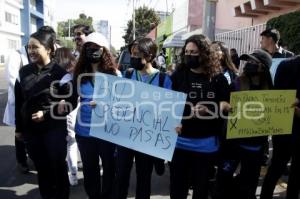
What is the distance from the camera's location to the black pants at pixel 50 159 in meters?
3.63

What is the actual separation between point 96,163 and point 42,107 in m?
0.76

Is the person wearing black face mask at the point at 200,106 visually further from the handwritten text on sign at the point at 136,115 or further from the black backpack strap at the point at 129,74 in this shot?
the black backpack strap at the point at 129,74

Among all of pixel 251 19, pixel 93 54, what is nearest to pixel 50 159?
pixel 93 54

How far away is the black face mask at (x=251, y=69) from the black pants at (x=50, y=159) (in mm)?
1897

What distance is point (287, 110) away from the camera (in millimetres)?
3559

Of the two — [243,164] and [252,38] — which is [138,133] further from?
[252,38]

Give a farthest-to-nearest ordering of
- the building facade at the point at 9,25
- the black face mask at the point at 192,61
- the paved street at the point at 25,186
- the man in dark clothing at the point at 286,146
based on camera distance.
→ 1. the building facade at the point at 9,25
2. the paved street at the point at 25,186
3. the man in dark clothing at the point at 286,146
4. the black face mask at the point at 192,61

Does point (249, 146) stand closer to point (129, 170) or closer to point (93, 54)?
point (129, 170)

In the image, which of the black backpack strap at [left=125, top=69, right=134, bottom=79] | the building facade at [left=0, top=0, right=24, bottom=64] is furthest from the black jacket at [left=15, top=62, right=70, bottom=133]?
the building facade at [left=0, top=0, right=24, bottom=64]

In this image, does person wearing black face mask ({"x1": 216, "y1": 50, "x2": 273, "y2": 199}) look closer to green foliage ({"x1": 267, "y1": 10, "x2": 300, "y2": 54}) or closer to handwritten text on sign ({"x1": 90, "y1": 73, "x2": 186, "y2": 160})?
handwritten text on sign ({"x1": 90, "y1": 73, "x2": 186, "y2": 160})

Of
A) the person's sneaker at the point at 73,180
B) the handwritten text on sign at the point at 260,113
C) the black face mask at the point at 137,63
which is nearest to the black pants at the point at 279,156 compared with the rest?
the handwritten text on sign at the point at 260,113

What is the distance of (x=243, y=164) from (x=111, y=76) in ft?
5.02

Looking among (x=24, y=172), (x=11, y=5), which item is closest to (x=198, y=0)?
(x=24, y=172)

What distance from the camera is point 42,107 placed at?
3537 mm
